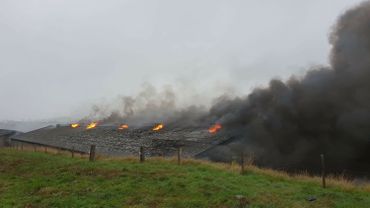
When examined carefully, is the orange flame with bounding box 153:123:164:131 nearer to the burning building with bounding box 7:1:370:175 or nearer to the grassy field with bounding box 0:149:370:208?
the burning building with bounding box 7:1:370:175

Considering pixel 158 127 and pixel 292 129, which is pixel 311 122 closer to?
pixel 292 129

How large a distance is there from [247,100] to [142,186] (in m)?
26.6

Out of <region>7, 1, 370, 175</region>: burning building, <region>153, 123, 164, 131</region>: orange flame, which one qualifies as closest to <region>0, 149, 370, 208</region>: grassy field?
<region>7, 1, 370, 175</region>: burning building

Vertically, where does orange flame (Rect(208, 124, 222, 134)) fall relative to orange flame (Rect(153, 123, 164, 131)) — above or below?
below

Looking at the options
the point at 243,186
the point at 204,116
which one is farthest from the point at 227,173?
the point at 204,116

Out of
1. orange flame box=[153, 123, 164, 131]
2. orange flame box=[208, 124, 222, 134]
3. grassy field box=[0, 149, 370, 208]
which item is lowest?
grassy field box=[0, 149, 370, 208]

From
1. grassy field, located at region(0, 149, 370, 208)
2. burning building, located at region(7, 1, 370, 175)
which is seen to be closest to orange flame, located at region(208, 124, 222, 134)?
burning building, located at region(7, 1, 370, 175)

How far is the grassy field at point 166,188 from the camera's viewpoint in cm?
1196

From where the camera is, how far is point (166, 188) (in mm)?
13758

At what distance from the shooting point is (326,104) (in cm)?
3231

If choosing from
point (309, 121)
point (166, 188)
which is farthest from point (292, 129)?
point (166, 188)

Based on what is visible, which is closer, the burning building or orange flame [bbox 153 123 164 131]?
Result: the burning building

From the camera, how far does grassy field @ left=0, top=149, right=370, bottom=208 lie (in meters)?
12.0

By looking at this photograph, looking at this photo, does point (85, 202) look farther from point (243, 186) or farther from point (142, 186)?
point (243, 186)
